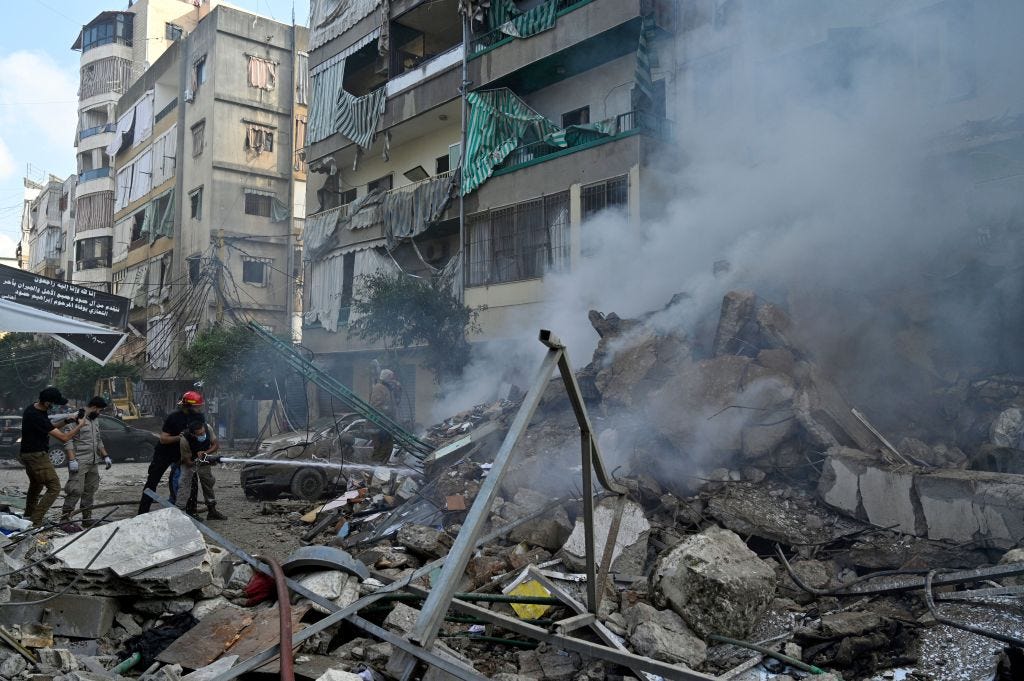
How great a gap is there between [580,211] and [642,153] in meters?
1.69

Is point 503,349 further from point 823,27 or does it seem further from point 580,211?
point 823,27

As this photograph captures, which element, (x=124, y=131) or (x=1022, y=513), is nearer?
(x=1022, y=513)

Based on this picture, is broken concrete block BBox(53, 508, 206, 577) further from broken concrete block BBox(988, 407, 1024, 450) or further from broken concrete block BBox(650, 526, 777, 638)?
broken concrete block BBox(988, 407, 1024, 450)

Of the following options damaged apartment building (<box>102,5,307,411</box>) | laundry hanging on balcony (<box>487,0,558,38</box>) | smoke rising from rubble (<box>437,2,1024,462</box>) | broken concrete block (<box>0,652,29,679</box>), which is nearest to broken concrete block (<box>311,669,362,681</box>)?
broken concrete block (<box>0,652,29,679</box>)

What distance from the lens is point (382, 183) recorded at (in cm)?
2194

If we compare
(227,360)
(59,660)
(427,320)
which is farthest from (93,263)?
(59,660)

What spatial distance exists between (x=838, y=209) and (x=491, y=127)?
8.39m

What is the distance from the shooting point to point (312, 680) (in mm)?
3512

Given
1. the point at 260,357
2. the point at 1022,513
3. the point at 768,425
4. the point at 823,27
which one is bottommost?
the point at 1022,513

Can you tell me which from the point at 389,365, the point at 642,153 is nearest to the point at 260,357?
the point at 389,365

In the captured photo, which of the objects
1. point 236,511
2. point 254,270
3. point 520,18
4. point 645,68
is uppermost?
point 520,18

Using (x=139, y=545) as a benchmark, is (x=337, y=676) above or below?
below

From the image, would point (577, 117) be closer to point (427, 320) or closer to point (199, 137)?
point (427, 320)

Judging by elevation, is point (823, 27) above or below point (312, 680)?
above
